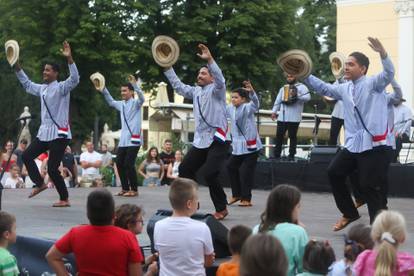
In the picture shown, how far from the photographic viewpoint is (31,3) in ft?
116

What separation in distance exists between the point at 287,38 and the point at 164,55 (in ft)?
91.3

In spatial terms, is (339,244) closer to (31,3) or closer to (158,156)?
(158,156)

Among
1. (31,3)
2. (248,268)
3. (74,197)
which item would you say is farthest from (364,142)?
(31,3)

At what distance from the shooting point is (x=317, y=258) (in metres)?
5.11

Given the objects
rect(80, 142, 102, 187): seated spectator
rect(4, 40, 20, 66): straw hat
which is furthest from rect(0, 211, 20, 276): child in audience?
rect(80, 142, 102, 187): seated spectator

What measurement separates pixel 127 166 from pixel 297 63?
5.29 m

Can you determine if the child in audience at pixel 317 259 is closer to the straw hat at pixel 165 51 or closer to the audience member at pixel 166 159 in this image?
the straw hat at pixel 165 51

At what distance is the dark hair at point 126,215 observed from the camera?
6082mm

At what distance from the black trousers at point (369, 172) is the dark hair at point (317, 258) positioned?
3.43 m

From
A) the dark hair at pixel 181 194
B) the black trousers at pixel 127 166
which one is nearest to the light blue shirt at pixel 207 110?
the black trousers at pixel 127 166

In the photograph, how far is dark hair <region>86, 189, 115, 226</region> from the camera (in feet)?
18.3

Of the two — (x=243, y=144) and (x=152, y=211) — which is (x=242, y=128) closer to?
(x=243, y=144)

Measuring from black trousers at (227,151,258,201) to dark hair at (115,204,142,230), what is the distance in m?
6.04

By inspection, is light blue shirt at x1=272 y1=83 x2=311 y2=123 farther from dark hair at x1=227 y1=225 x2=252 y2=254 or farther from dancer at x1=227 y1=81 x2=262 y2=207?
dark hair at x1=227 y1=225 x2=252 y2=254
